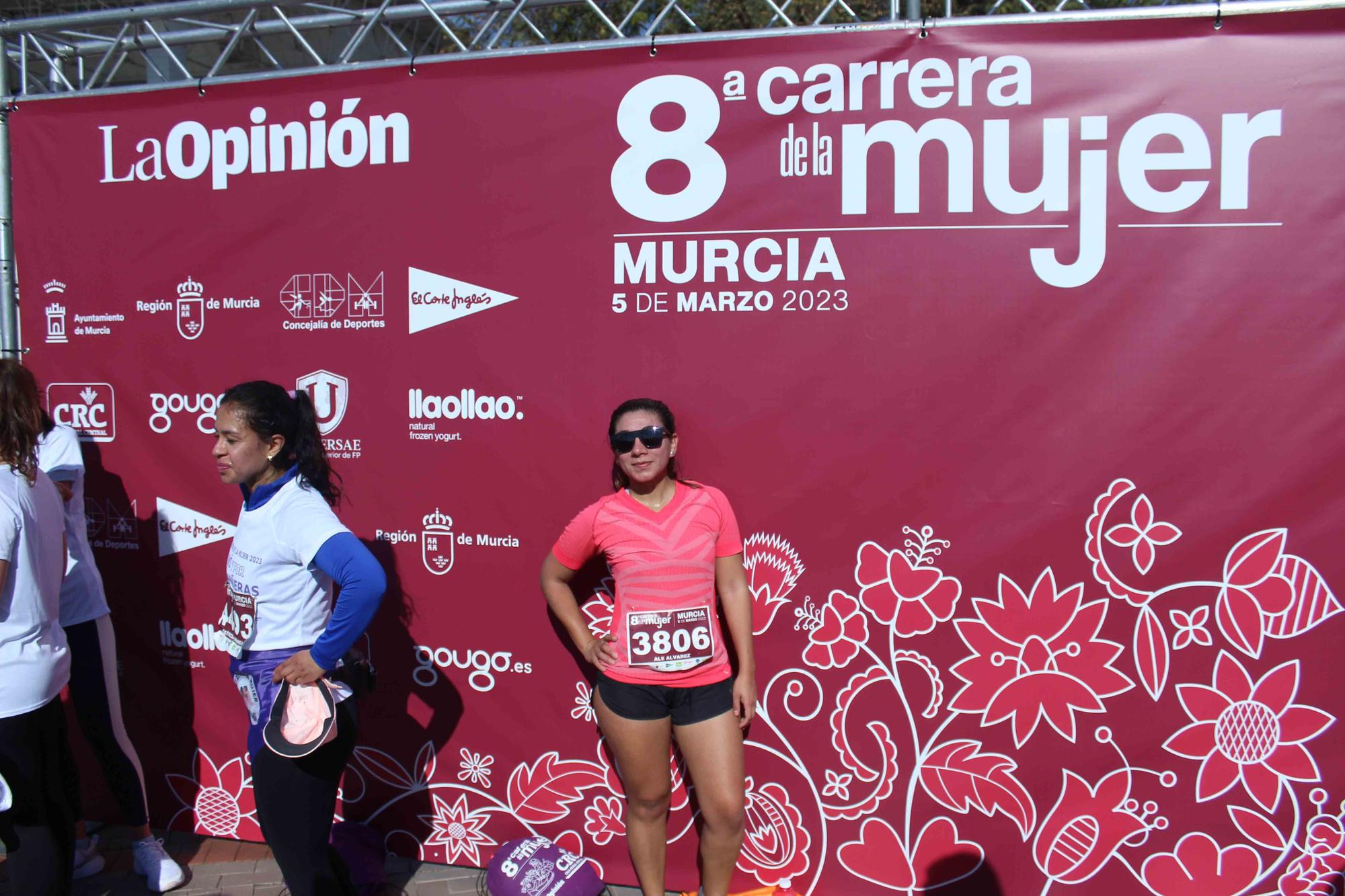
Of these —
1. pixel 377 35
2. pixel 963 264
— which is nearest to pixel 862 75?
pixel 963 264

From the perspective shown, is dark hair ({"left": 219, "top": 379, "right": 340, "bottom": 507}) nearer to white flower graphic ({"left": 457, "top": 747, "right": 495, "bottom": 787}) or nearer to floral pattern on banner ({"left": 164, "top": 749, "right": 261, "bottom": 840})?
white flower graphic ({"left": 457, "top": 747, "right": 495, "bottom": 787})

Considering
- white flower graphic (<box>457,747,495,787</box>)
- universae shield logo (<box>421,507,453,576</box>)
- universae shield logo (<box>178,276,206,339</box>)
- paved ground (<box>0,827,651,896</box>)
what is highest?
universae shield logo (<box>178,276,206,339</box>)

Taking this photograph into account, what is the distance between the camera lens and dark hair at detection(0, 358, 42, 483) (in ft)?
8.54

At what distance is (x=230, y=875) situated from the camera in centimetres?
348

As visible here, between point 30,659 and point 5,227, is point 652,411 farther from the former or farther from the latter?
point 5,227

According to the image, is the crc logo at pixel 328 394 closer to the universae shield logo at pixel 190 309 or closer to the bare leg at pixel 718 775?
the universae shield logo at pixel 190 309

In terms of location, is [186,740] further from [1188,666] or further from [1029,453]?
[1188,666]

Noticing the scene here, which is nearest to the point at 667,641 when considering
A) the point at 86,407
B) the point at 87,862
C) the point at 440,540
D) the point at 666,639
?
the point at 666,639

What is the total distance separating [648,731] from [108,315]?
2.70 m

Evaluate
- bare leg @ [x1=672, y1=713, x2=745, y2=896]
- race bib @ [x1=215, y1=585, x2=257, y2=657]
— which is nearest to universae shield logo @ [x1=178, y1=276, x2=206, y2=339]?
race bib @ [x1=215, y1=585, x2=257, y2=657]

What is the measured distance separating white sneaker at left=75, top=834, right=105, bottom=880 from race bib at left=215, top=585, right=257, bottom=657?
1485 millimetres

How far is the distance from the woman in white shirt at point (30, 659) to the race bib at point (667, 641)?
1641 millimetres

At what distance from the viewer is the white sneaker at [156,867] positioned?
3.35 meters

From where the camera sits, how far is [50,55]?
394 cm
